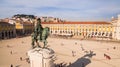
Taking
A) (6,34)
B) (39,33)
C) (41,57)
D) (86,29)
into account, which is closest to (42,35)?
(39,33)

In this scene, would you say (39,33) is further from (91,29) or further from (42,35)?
(91,29)

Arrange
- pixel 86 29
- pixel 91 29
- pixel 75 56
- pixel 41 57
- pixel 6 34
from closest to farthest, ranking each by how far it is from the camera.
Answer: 1. pixel 41 57
2. pixel 75 56
3. pixel 6 34
4. pixel 91 29
5. pixel 86 29

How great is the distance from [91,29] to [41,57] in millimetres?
59516

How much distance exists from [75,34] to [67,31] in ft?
12.8

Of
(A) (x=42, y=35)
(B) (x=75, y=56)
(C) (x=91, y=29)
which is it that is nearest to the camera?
(A) (x=42, y=35)

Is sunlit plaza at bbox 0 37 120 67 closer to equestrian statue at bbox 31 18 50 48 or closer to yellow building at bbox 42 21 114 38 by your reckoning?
equestrian statue at bbox 31 18 50 48

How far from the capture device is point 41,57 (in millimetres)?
11914

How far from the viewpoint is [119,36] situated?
57125 millimetres

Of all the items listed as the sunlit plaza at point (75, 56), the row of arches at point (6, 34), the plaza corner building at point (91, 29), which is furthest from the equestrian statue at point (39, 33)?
the row of arches at point (6, 34)

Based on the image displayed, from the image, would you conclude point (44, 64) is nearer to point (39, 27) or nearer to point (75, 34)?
point (39, 27)

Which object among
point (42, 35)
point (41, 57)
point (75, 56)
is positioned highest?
point (42, 35)

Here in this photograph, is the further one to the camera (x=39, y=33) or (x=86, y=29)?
(x=86, y=29)

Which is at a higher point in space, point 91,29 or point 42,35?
point 42,35

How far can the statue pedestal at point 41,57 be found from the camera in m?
11.9
